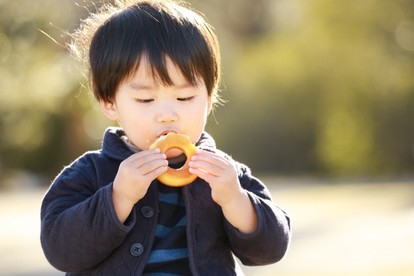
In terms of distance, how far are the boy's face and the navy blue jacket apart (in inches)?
6.6

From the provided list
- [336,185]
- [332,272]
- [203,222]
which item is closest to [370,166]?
[336,185]

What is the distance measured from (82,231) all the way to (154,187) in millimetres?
319

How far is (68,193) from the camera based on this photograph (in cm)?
324

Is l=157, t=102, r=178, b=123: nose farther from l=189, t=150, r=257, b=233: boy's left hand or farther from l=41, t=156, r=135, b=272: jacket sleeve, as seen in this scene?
l=41, t=156, r=135, b=272: jacket sleeve

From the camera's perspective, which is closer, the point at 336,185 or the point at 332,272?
the point at 332,272

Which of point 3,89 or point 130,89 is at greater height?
point 3,89

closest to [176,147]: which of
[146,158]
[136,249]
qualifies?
[146,158]

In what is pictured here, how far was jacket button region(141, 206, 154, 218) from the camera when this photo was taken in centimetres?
319

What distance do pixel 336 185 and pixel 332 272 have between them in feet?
37.1

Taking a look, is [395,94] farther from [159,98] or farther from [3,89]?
[159,98]

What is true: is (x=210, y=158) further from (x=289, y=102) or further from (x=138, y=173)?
(x=289, y=102)

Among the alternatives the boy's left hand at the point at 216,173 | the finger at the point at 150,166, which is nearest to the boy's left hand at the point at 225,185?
the boy's left hand at the point at 216,173

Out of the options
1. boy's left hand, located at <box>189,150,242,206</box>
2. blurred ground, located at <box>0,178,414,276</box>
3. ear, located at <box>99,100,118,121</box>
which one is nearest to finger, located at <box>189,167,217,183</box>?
boy's left hand, located at <box>189,150,242,206</box>

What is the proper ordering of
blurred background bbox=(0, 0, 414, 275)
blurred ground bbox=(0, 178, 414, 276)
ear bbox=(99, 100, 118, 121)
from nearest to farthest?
ear bbox=(99, 100, 118, 121), blurred ground bbox=(0, 178, 414, 276), blurred background bbox=(0, 0, 414, 275)
